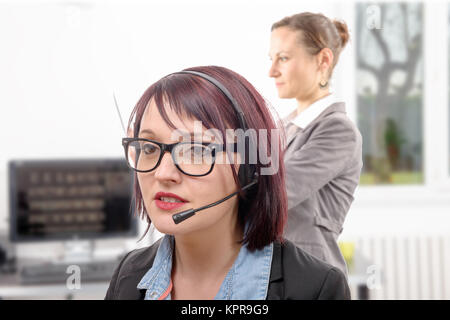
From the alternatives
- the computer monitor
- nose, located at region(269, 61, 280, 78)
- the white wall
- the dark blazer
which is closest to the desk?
the computer monitor

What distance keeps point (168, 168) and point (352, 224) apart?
64.5 inches

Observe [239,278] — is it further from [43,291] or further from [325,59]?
[43,291]

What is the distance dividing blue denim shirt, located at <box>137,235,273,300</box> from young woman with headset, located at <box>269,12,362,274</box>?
175 millimetres

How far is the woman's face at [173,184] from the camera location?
0.57 meters

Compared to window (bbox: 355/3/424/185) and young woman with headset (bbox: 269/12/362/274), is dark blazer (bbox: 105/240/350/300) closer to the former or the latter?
young woman with headset (bbox: 269/12/362/274)

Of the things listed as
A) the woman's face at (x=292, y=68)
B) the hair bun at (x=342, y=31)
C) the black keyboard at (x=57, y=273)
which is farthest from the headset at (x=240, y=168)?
the black keyboard at (x=57, y=273)

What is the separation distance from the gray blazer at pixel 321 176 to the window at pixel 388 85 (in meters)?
0.29

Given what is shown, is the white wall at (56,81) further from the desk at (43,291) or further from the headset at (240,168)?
the headset at (240,168)

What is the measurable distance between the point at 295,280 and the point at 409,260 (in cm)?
166

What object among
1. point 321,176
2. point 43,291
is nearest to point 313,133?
point 321,176

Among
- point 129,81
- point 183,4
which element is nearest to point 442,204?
point 183,4

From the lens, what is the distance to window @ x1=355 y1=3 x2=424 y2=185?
49.3 inches

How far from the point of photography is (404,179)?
1.45m
